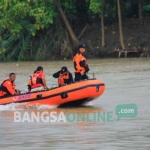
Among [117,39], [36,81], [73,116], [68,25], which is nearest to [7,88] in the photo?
[36,81]

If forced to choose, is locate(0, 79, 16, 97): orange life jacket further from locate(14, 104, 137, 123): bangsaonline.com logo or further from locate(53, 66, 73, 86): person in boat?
locate(53, 66, 73, 86): person in boat

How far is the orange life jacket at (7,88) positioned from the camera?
21.8 meters

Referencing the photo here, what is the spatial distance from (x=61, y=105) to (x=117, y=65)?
18.1 m

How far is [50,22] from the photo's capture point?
1960 inches

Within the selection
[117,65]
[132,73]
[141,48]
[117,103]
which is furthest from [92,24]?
[117,103]

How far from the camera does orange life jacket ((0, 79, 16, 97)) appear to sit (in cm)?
2183

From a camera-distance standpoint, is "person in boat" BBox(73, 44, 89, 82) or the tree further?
the tree

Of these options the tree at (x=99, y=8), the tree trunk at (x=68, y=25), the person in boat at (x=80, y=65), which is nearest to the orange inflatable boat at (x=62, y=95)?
the person in boat at (x=80, y=65)

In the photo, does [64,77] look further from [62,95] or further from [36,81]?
[36,81]

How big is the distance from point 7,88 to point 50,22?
92.3 ft

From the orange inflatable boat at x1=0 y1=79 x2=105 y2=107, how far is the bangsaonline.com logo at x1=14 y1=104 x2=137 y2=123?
77 cm

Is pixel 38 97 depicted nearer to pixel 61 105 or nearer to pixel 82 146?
pixel 61 105

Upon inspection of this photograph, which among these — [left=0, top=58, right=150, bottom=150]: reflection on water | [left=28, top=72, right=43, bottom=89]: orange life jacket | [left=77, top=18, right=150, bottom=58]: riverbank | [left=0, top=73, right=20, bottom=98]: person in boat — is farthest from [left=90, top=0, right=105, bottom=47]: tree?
[left=0, top=73, right=20, bottom=98]: person in boat

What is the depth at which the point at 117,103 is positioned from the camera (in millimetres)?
22812
